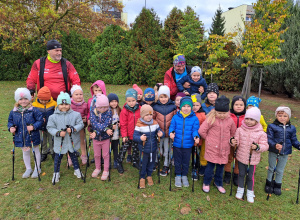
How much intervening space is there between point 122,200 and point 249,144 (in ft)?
8.10

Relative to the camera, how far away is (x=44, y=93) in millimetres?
4176

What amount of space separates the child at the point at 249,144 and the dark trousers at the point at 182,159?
89cm

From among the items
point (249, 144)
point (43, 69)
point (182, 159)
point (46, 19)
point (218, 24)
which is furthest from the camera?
point (218, 24)

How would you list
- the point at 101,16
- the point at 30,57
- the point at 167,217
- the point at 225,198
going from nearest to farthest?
the point at 167,217 < the point at 225,198 < the point at 101,16 < the point at 30,57

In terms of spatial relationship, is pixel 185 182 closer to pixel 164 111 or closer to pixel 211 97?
pixel 164 111

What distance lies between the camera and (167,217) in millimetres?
3207

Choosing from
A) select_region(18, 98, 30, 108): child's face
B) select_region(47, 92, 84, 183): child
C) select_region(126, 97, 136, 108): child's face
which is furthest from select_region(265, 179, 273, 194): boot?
select_region(18, 98, 30, 108): child's face

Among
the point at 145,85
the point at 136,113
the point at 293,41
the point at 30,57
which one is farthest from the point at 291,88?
the point at 30,57

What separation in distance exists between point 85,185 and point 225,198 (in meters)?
2.72

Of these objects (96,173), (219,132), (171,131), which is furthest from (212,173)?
(96,173)

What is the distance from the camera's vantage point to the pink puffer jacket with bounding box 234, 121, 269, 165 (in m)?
3.41

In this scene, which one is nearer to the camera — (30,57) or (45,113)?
(45,113)

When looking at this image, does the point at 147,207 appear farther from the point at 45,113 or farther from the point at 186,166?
the point at 45,113

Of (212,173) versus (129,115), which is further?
(129,115)
